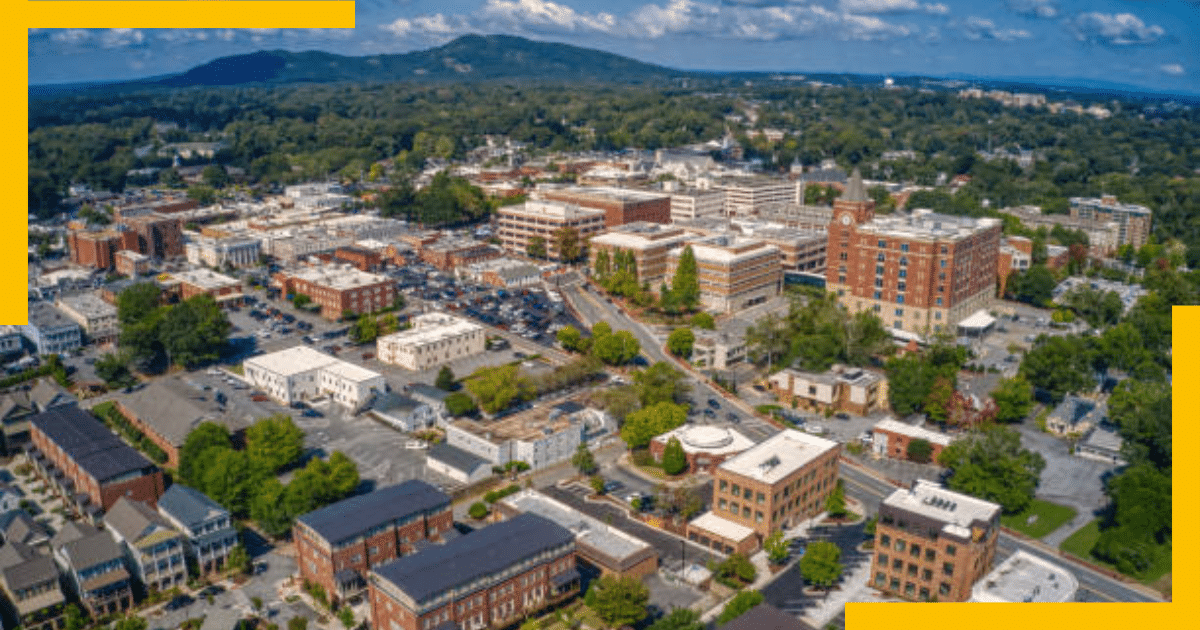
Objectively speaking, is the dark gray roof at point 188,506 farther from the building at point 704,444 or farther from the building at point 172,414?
the building at point 704,444

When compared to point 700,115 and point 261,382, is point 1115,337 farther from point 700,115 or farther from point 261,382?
point 700,115

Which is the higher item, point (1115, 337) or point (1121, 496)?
point (1115, 337)

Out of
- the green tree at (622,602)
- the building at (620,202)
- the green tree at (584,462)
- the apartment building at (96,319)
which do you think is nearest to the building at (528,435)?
the green tree at (584,462)

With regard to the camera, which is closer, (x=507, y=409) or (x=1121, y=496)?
(x=1121, y=496)

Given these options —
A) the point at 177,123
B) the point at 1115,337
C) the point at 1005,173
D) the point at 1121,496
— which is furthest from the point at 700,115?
the point at 1121,496

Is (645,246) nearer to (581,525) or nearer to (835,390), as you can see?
(835,390)

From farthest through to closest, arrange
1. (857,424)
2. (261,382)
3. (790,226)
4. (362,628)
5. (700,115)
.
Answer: (700,115) → (790,226) → (261,382) → (857,424) → (362,628)

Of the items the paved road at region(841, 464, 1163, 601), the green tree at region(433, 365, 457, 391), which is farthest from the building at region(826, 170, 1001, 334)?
the green tree at region(433, 365, 457, 391)

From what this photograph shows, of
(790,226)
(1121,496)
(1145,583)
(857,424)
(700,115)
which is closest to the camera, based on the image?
(1145,583)
